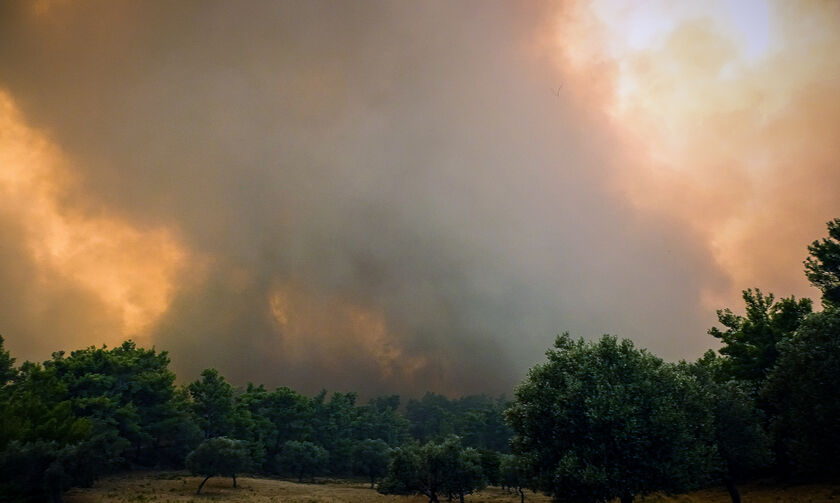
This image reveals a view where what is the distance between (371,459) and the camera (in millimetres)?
123062

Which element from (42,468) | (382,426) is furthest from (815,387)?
(382,426)

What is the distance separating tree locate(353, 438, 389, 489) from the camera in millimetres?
122188

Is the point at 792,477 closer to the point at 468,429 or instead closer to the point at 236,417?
the point at 236,417

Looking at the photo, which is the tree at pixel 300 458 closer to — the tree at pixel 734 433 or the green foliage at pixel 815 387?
the tree at pixel 734 433

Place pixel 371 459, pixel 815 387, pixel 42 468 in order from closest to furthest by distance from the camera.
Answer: pixel 815 387 < pixel 42 468 < pixel 371 459

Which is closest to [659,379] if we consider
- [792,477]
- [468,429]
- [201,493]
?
[792,477]

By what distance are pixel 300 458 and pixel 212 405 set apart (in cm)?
2839

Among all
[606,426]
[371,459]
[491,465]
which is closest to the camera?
[606,426]

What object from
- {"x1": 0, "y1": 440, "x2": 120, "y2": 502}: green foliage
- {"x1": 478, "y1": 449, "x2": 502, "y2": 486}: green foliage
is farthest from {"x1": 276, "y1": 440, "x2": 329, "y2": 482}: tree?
{"x1": 0, "y1": 440, "x2": 120, "y2": 502}: green foliage

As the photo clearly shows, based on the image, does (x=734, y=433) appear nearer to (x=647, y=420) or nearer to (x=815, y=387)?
(x=815, y=387)

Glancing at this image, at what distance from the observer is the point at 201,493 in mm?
73938

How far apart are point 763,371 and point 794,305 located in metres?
10.9

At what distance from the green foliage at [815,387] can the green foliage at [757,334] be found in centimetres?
2272

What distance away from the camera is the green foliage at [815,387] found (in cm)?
3462
